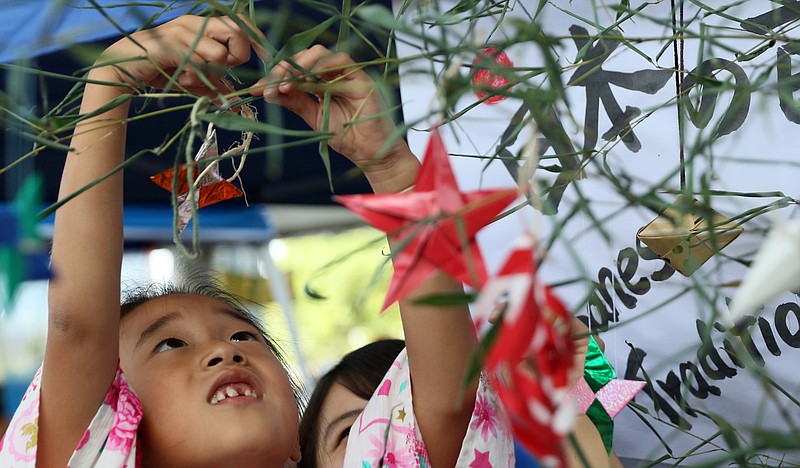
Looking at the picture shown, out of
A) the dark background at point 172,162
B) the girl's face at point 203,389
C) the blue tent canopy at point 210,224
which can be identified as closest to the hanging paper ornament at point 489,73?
the girl's face at point 203,389

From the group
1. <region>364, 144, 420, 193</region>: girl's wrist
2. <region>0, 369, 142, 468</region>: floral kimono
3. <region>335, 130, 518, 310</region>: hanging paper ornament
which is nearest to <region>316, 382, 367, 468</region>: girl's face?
<region>0, 369, 142, 468</region>: floral kimono

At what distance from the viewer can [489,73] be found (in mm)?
387

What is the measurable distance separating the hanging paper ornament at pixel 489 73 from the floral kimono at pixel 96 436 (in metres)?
0.33

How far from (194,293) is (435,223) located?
652mm

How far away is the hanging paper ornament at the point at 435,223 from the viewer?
6.6 inches

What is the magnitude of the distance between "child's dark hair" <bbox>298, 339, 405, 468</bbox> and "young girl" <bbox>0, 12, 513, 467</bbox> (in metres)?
0.16

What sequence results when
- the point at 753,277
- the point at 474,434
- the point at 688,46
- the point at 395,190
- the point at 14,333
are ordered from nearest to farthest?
the point at 753,277 < the point at 395,190 < the point at 474,434 < the point at 688,46 < the point at 14,333

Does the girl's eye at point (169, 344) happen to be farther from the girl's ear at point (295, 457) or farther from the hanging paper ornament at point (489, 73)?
the hanging paper ornament at point (489, 73)

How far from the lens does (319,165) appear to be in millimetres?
1435

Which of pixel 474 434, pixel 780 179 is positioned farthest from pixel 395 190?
pixel 780 179

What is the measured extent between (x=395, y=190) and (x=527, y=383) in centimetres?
34

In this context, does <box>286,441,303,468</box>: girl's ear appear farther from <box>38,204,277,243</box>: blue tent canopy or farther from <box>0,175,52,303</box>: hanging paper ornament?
<box>38,204,277,243</box>: blue tent canopy

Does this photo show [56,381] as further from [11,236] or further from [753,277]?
[753,277]

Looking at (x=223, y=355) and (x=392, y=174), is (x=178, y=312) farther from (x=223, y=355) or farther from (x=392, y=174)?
(x=392, y=174)
